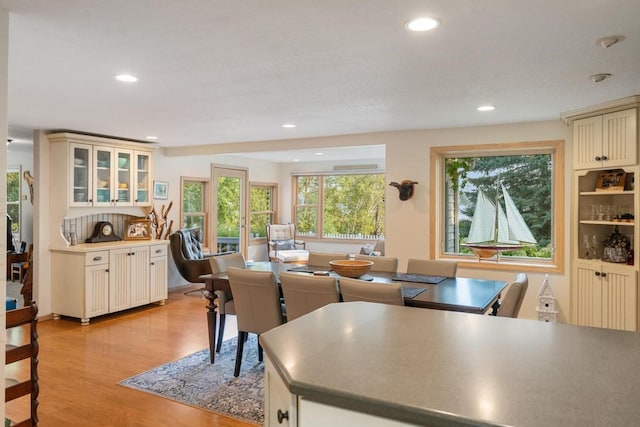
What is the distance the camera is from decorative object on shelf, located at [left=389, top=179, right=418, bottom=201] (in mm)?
5105

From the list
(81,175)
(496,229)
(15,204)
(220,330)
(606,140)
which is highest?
(606,140)

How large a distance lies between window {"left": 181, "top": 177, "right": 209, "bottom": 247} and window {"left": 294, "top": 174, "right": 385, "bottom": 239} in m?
2.36

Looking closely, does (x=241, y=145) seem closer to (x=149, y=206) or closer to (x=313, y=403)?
(x=149, y=206)

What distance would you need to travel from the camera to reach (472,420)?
0.97 m

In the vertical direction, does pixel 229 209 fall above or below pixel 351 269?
above

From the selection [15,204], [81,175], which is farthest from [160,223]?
[15,204]

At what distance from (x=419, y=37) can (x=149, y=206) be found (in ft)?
16.8

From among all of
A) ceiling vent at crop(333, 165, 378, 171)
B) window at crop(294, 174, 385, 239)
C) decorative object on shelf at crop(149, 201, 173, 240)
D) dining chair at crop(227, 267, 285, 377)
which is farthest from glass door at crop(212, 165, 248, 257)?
dining chair at crop(227, 267, 285, 377)

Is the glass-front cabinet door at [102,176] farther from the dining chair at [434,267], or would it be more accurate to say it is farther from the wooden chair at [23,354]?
the dining chair at [434,267]

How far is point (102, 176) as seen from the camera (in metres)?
5.67

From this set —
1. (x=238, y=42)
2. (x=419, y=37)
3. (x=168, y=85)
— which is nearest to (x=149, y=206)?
(x=168, y=85)

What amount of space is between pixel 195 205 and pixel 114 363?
3.94 meters

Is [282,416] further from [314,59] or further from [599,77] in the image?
[599,77]

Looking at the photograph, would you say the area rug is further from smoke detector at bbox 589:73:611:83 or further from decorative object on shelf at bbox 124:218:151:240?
smoke detector at bbox 589:73:611:83
